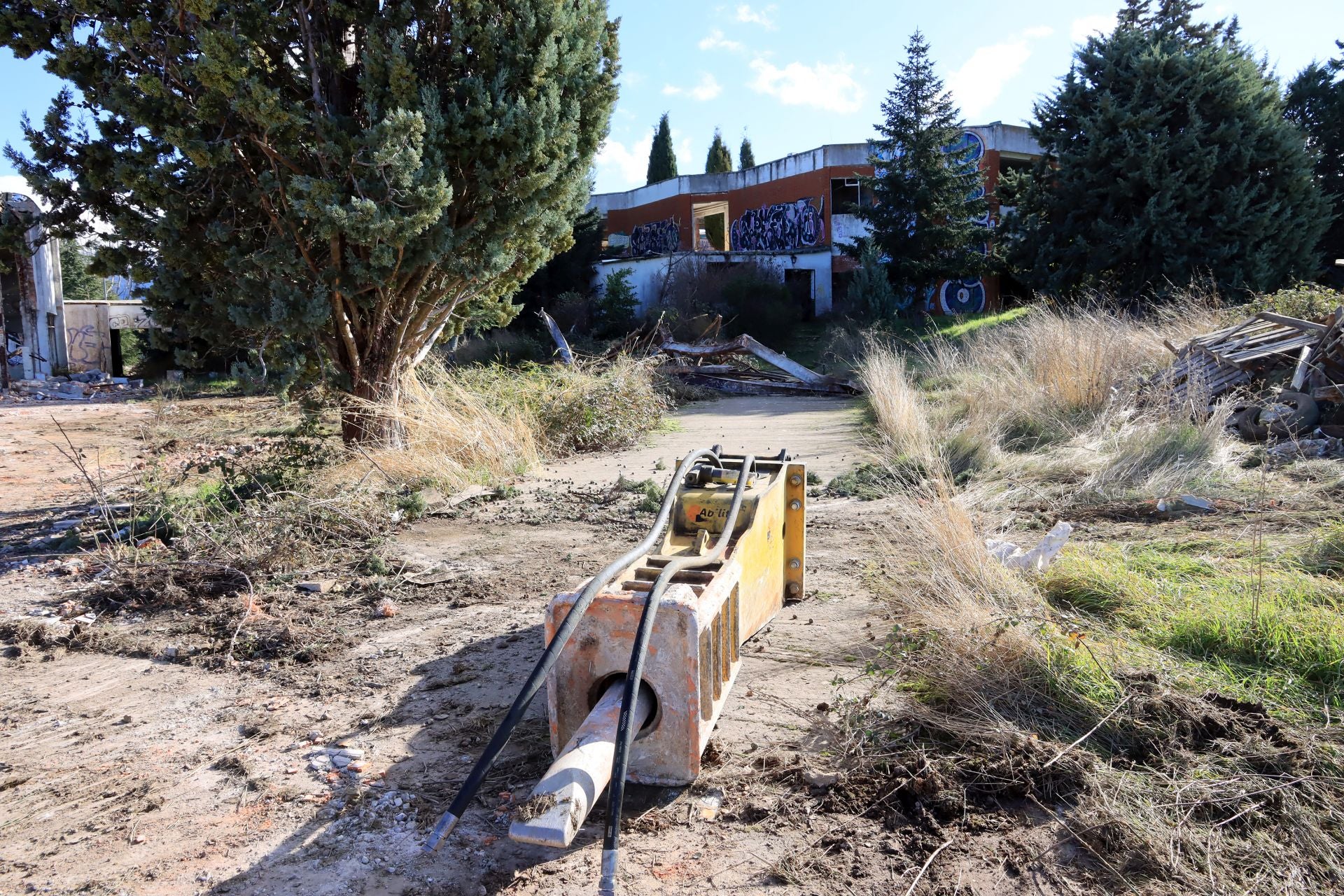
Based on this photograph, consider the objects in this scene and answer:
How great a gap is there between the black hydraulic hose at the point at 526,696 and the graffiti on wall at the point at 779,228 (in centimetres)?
2905

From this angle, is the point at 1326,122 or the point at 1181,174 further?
the point at 1326,122

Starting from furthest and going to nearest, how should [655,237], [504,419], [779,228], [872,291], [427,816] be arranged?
1. [655,237]
2. [779,228]
3. [872,291]
4. [504,419]
5. [427,816]

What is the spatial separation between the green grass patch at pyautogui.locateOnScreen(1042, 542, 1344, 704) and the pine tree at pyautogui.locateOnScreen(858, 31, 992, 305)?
2374 cm

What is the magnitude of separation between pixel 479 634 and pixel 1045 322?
1062 cm

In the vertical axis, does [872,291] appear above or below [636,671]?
above

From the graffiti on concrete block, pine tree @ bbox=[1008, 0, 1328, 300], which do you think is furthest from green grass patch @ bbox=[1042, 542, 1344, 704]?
the graffiti on concrete block

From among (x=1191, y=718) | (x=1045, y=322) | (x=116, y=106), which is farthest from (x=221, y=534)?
(x=1045, y=322)

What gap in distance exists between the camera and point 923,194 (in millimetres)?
27516

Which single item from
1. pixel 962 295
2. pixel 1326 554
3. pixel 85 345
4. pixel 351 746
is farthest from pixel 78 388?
pixel 962 295

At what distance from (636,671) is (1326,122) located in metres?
31.9

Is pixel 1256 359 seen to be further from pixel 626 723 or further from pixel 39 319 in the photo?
pixel 39 319

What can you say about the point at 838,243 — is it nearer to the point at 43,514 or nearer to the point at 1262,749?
the point at 43,514

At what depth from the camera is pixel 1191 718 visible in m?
3.08

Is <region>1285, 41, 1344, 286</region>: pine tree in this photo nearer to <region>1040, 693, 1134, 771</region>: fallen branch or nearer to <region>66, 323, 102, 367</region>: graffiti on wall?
<region>1040, 693, 1134, 771</region>: fallen branch
